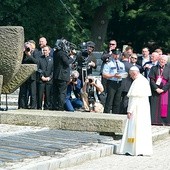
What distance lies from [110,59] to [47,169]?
1050cm

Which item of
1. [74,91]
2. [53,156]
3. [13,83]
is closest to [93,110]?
[74,91]

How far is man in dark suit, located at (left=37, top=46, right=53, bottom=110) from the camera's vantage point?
2178 centimetres

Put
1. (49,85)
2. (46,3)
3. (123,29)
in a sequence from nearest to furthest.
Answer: (49,85), (46,3), (123,29)

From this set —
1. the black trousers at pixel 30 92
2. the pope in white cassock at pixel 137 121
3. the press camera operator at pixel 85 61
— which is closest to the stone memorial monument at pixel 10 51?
the pope in white cassock at pixel 137 121

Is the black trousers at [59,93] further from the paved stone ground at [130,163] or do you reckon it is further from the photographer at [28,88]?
the paved stone ground at [130,163]

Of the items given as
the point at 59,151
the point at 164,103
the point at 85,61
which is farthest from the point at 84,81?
the point at 59,151

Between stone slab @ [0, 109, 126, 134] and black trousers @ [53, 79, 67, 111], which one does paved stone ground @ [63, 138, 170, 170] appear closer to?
stone slab @ [0, 109, 126, 134]

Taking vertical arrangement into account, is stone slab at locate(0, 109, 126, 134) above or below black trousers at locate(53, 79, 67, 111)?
below

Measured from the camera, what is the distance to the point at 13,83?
17.5 metres

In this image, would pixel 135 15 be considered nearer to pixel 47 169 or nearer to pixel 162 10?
pixel 162 10

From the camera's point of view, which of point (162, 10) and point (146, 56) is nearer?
point (146, 56)

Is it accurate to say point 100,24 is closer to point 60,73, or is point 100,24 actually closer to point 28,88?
point 28,88

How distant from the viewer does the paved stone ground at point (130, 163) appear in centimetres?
1300

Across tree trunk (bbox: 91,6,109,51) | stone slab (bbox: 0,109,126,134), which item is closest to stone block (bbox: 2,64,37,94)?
stone slab (bbox: 0,109,126,134)
